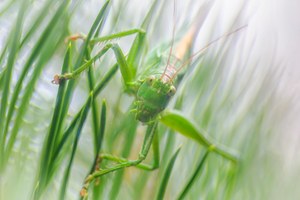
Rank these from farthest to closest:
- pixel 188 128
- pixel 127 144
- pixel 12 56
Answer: pixel 188 128, pixel 127 144, pixel 12 56

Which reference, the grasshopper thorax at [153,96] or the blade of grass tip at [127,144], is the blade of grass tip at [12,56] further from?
the grasshopper thorax at [153,96]

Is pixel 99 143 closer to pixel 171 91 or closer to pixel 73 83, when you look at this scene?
pixel 73 83

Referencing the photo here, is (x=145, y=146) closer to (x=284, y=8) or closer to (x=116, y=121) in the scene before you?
(x=116, y=121)

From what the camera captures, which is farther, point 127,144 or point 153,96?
point 153,96

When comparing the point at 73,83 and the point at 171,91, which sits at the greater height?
the point at 171,91

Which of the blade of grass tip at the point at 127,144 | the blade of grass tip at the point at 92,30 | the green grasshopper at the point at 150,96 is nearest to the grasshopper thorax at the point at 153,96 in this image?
the green grasshopper at the point at 150,96

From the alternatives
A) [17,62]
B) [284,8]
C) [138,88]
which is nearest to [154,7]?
[138,88]

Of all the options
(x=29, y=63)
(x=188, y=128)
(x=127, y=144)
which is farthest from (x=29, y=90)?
(x=188, y=128)

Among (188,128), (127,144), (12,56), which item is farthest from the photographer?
(188,128)
